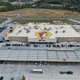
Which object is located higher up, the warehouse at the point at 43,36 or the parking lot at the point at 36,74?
the warehouse at the point at 43,36

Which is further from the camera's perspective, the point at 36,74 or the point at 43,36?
the point at 43,36

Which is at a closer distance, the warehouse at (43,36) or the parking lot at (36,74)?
the parking lot at (36,74)

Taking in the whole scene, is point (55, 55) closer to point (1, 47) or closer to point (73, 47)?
point (73, 47)

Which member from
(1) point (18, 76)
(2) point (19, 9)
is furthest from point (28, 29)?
(2) point (19, 9)

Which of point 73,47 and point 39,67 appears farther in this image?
point 73,47

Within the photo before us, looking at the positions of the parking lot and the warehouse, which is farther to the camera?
the warehouse

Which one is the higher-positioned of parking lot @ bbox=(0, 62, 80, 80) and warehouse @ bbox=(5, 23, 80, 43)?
warehouse @ bbox=(5, 23, 80, 43)

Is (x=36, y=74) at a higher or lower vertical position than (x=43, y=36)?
lower

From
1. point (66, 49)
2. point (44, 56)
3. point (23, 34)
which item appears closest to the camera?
point (44, 56)

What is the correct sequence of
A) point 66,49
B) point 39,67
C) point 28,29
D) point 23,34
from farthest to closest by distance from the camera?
1. point 28,29
2. point 23,34
3. point 66,49
4. point 39,67
